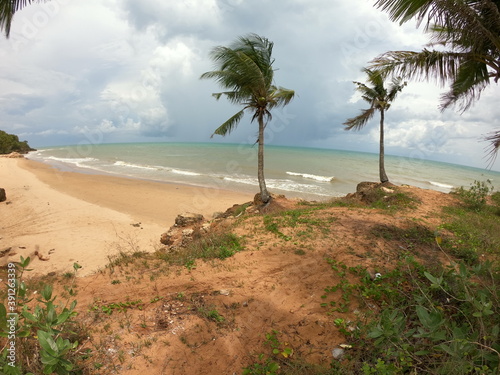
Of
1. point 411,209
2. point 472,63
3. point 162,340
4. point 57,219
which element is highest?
point 472,63

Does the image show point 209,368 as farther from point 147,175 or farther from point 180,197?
point 147,175

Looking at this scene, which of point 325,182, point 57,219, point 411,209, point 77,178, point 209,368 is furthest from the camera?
point 325,182

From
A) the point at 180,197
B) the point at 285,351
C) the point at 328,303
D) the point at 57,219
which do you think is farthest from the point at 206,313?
the point at 180,197

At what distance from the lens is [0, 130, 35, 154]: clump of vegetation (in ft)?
145

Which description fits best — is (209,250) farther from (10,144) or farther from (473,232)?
(10,144)

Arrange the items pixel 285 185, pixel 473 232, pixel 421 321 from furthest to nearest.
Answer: pixel 285 185 → pixel 473 232 → pixel 421 321

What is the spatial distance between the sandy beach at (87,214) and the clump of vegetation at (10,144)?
3020 cm

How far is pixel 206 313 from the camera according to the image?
3879 millimetres

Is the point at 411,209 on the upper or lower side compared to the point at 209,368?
upper

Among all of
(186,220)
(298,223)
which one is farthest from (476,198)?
(186,220)

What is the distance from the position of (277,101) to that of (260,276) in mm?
9222

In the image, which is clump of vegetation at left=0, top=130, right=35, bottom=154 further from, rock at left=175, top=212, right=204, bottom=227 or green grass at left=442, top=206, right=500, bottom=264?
green grass at left=442, top=206, right=500, bottom=264

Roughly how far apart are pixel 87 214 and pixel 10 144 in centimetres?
4920

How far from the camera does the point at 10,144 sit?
153 ft
